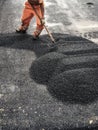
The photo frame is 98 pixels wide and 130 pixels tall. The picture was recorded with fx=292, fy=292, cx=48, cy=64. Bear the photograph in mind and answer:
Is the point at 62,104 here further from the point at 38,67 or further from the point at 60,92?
the point at 38,67

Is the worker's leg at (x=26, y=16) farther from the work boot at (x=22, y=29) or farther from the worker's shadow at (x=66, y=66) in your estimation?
the worker's shadow at (x=66, y=66)

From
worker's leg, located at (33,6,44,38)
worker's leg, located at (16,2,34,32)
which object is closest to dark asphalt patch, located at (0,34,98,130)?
worker's leg, located at (33,6,44,38)

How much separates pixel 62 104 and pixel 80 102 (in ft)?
1.18

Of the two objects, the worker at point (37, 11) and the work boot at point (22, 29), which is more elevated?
the worker at point (37, 11)

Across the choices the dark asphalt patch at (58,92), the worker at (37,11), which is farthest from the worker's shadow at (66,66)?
the worker at (37,11)

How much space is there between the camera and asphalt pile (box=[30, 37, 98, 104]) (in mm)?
5844

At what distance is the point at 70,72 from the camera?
20.2 feet

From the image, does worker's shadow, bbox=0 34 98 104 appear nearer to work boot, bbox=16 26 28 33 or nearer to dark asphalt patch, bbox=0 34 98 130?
dark asphalt patch, bbox=0 34 98 130

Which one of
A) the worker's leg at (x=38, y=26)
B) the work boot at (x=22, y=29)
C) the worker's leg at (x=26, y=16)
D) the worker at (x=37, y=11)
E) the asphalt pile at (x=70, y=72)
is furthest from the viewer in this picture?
the work boot at (x=22, y=29)

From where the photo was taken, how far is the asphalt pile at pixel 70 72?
19.2 ft

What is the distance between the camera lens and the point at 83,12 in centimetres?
1092

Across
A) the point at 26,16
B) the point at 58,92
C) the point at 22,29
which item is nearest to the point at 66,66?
the point at 58,92

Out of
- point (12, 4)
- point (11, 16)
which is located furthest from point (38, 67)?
point (12, 4)

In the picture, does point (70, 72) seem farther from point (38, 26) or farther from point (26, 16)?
point (26, 16)
